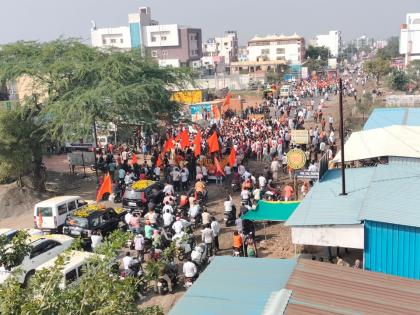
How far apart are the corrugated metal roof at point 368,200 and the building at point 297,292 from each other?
278 centimetres

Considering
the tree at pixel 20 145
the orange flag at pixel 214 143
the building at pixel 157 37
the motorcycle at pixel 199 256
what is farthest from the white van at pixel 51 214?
the building at pixel 157 37

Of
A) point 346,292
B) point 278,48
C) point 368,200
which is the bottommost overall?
point 346,292

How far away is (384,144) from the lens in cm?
1596

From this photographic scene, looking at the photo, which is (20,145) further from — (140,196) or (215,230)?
(215,230)

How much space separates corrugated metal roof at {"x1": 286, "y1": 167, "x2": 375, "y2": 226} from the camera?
1131cm

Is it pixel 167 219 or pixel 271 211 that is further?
pixel 271 211

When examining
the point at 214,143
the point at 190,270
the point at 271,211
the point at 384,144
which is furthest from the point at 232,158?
the point at 190,270

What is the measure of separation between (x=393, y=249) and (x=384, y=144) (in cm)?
626

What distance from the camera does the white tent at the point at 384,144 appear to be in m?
15.3

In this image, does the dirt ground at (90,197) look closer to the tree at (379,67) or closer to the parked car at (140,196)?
the parked car at (140,196)

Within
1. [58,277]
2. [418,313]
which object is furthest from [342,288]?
[58,277]

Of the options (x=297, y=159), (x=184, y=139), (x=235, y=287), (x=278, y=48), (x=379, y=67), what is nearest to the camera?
(x=235, y=287)

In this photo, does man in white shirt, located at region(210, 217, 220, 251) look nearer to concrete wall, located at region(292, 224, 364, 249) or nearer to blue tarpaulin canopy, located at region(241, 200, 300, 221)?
blue tarpaulin canopy, located at region(241, 200, 300, 221)

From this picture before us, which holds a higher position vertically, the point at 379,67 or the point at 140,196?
the point at 379,67
